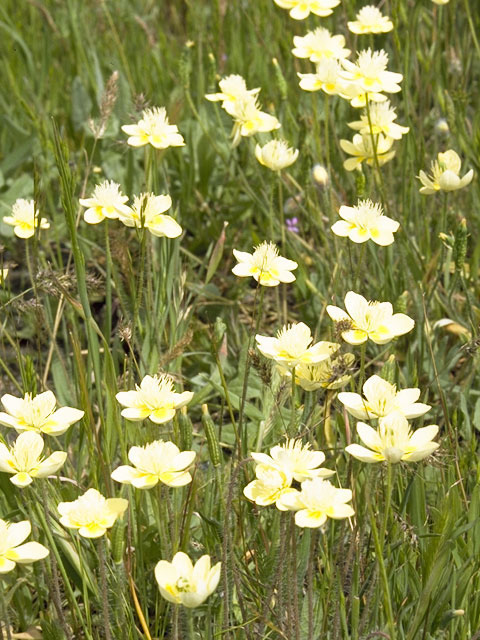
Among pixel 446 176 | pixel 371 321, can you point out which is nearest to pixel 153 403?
pixel 371 321

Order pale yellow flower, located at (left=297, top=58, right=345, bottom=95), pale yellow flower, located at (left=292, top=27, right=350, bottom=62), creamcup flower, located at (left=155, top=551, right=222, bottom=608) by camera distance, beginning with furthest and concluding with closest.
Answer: pale yellow flower, located at (left=292, top=27, right=350, bottom=62)
pale yellow flower, located at (left=297, top=58, right=345, bottom=95)
creamcup flower, located at (left=155, top=551, right=222, bottom=608)

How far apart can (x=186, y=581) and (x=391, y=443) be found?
0.28 meters

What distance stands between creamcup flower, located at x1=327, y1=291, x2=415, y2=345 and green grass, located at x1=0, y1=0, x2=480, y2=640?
0.05 m

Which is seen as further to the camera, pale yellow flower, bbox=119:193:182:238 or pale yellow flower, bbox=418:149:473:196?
pale yellow flower, bbox=418:149:473:196

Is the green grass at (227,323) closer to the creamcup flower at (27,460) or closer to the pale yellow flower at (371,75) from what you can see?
the creamcup flower at (27,460)

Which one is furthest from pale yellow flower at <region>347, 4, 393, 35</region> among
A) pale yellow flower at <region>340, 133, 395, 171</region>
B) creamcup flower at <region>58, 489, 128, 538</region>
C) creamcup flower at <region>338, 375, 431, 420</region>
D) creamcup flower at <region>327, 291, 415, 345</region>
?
creamcup flower at <region>58, 489, 128, 538</region>

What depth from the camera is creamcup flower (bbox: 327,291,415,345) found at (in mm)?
1341

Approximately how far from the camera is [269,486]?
1.15m

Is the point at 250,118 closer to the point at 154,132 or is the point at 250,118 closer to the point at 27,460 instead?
the point at 154,132

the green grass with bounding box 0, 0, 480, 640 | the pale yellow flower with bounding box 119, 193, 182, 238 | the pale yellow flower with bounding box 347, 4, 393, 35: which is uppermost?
the pale yellow flower with bounding box 347, 4, 393, 35

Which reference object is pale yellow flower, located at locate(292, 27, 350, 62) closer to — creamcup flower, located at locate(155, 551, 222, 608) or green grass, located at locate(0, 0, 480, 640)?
green grass, located at locate(0, 0, 480, 640)

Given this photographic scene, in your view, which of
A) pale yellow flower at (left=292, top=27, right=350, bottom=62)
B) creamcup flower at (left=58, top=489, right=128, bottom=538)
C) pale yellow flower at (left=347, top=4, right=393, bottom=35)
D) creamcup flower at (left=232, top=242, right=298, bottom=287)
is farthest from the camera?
pale yellow flower at (left=347, top=4, right=393, bottom=35)

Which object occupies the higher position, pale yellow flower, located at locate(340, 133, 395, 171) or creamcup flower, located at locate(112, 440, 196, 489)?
pale yellow flower, located at locate(340, 133, 395, 171)

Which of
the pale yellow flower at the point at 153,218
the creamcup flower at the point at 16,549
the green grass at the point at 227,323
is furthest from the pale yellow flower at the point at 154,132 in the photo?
the creamcup flower at the point at 16,549
